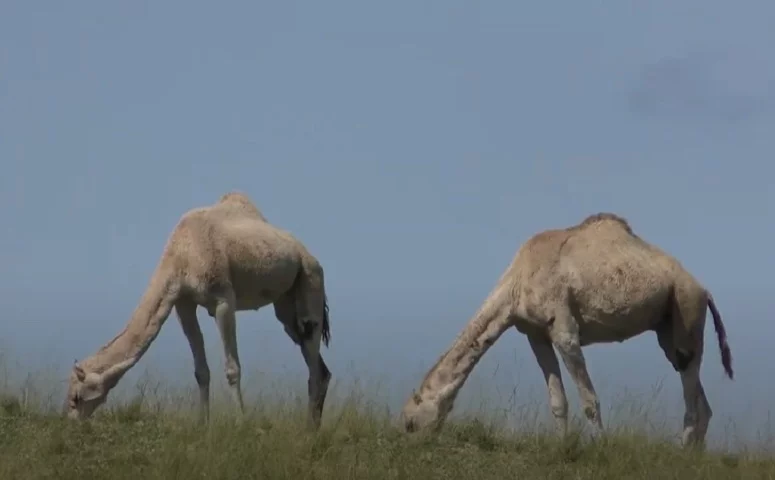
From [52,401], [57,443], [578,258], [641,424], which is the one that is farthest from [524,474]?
[52,401]

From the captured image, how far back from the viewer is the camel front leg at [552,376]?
1403cm

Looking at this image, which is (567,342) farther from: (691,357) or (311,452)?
(311,452)

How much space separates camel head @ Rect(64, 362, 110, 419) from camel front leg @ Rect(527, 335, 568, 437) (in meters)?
4.72

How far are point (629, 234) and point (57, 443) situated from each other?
682 centimetres

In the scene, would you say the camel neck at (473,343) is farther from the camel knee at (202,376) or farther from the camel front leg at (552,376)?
the camel knee at (202,376)

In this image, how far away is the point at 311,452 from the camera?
1181cm

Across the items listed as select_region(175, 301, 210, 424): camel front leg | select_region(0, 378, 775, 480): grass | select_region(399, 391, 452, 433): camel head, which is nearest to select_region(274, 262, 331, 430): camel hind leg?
select_region(175, 301, 210, 424): camel front leg

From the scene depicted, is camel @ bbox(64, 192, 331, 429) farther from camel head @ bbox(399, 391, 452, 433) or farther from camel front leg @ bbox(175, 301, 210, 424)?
camel head @ bbox(399, 391, 452, 433)

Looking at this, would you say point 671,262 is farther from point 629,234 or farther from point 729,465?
point 729,465

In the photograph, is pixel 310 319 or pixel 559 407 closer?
pixel 559 407

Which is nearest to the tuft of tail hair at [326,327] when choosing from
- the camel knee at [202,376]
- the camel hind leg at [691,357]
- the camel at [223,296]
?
the camel at [223,296]

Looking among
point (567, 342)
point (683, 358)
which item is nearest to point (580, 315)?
point (567, 342)

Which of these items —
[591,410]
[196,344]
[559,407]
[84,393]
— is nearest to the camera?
[84,393]

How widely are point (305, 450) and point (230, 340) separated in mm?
3123
